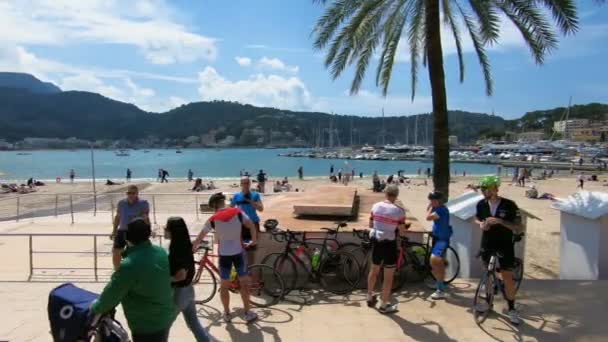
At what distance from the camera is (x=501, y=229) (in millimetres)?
5441

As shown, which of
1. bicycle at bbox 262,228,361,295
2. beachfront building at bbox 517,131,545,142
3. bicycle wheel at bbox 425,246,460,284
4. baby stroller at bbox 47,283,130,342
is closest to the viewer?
baby stroller at bbox 47,283,130,342

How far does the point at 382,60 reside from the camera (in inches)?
483

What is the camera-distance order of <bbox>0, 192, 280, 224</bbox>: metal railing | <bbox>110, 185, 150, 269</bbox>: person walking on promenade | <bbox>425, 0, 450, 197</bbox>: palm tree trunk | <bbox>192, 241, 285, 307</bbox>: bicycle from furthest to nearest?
<bbox>0, 192, 280, 224</bbox>: metal railing, <bbox>425, 0, 450, 197</bbox>: palm tree trunk, <bbox>110, 185, 150, 269</bbox>: person walking on promenade, <bbox>192, 241, 285, 307</bbox>: bicycle

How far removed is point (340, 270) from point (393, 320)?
1410mm

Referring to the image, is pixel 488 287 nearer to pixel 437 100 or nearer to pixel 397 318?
pixel 397 318

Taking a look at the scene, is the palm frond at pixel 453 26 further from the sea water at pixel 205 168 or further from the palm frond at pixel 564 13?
the sea water at pixel 205 168

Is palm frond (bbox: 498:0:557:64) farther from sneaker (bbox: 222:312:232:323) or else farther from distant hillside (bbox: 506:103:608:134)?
distant hillside (bbox: 506:103:608:134)

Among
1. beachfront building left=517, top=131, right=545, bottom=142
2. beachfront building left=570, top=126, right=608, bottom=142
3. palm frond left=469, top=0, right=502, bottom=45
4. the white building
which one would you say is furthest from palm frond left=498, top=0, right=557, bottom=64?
beachfront building left=517, top=131, right=545, bottom=142

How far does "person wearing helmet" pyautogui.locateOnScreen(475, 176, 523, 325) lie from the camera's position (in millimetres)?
5375

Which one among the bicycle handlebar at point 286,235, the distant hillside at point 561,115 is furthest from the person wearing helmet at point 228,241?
the distant hillside at point 561,115

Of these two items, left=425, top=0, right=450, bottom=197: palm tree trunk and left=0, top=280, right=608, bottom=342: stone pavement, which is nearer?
left=0, top=280, right=608, bottom=342: stone pavement

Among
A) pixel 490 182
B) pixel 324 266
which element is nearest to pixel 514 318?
pixel 490 182

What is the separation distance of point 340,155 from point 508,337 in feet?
452

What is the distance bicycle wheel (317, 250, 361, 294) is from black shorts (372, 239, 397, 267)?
105cm
